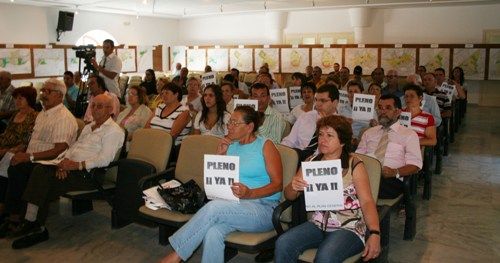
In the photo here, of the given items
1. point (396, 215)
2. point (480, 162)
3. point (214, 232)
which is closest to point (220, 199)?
point (214, 232)

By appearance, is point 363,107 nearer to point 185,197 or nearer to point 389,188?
point 389,188

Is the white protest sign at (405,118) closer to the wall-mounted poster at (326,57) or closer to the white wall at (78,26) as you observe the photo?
the wall-mounted poster at (326,57)

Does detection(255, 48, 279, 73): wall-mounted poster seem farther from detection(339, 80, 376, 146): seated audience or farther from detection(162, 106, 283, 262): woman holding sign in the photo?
detection(162, 106, 283, 262): woman holding sign

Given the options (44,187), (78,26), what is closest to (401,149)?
(44,187)

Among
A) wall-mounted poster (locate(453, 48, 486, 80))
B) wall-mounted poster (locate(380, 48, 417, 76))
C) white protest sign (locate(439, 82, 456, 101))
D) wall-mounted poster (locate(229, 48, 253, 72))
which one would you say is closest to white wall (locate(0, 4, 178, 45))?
wall-mounted poster (locate(229, 48, 253, 72))

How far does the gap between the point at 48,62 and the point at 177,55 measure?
5.06 metres

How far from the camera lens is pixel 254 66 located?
1455 centimetres

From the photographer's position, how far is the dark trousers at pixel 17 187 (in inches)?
152

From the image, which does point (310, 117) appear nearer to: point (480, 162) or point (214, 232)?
point (214, 232)

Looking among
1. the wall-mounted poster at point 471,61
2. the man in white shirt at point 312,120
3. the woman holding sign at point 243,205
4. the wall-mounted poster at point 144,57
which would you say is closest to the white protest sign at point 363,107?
the man in white shirt at point 312,120

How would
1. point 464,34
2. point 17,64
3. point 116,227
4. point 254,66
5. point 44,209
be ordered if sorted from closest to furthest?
point 44,209 < point 116,227 < point 17,64 < point 464,34 < point 254,66

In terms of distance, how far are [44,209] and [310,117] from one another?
7.83 feet

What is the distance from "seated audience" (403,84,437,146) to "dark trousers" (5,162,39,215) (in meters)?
3.49

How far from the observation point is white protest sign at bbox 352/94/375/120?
15.3ft
